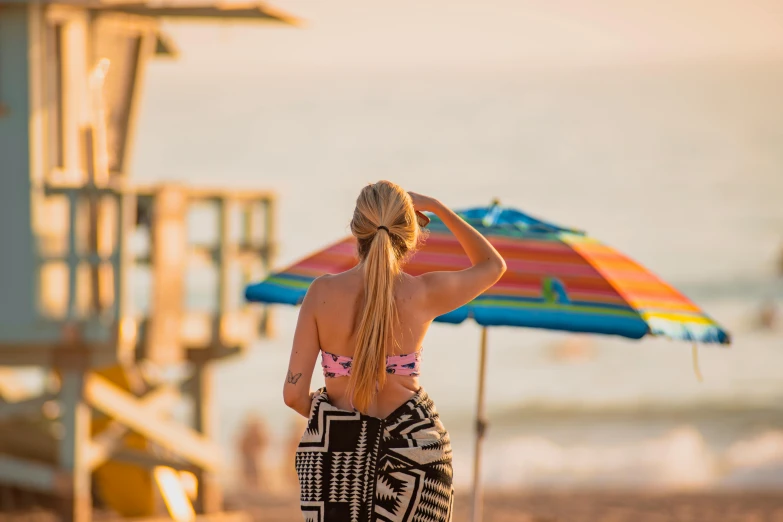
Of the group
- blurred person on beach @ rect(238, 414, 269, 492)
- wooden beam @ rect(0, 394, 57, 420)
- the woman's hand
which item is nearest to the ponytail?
the woman's hand

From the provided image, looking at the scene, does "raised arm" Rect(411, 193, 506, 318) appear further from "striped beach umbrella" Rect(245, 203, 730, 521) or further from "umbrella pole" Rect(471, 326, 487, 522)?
"umbrella pole" Rect(471, 326, 487, 522)

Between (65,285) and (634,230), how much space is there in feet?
133

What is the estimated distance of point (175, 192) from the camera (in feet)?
33.3

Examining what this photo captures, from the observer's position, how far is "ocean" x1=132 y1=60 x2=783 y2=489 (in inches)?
1261

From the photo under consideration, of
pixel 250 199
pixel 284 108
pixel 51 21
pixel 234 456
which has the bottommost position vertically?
pixel 234 456

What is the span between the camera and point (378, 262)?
4188 mm

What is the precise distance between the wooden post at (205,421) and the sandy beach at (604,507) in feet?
9.26

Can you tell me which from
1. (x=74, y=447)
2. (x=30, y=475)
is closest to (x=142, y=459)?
(x=74, y=447)

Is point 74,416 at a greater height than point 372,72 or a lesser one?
lesser

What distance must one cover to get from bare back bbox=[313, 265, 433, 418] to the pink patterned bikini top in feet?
0.05

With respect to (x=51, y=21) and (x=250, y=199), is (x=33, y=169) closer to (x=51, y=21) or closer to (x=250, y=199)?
(x=51, y=21)

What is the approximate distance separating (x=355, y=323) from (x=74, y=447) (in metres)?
6.43

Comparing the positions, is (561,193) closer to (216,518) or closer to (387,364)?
(216,518)

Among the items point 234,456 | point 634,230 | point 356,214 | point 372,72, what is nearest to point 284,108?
point 372,72
